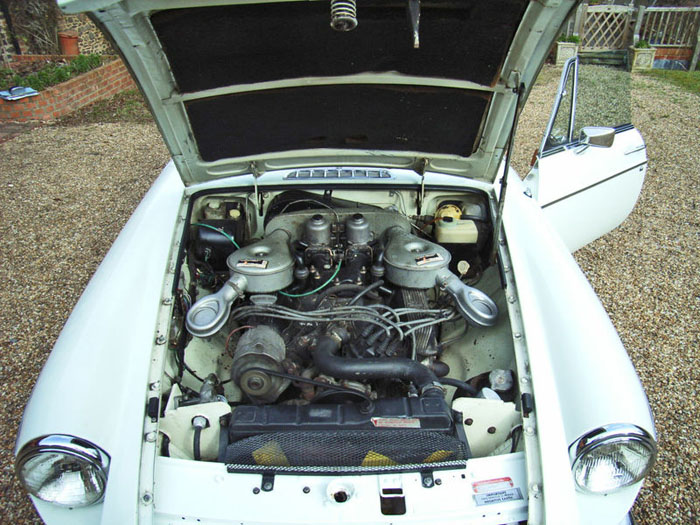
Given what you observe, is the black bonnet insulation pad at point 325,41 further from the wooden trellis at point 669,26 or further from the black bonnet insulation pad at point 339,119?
the wooden trellis at point 669,26

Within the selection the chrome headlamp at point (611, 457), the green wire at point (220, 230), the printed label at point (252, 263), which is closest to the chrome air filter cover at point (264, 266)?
the printed label at point (252, 263)

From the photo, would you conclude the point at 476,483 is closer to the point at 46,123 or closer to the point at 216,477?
the point at 216,477

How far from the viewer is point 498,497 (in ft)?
4.72

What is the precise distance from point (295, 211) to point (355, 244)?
0.44 meters

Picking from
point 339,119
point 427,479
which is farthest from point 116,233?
point 427,479

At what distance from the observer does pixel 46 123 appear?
23.2ft

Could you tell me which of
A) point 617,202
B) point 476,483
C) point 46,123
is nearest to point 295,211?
point 476,483

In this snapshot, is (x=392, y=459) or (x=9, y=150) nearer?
(x=392, y=459)

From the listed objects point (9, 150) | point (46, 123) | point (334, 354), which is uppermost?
point (46, 123)

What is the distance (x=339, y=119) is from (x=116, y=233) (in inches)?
124

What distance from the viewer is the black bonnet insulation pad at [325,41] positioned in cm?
160

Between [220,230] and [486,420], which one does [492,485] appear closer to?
[486,420]

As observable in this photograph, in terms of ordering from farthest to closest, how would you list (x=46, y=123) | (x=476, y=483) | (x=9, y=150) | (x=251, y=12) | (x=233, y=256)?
1. (x=46, y=123)
2. (x=9, y=150)
3. (x=233, y=256)
4. (x=251, y=12)
5. (x=476, y=483)

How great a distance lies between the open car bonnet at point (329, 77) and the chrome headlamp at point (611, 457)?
1.25 meters
